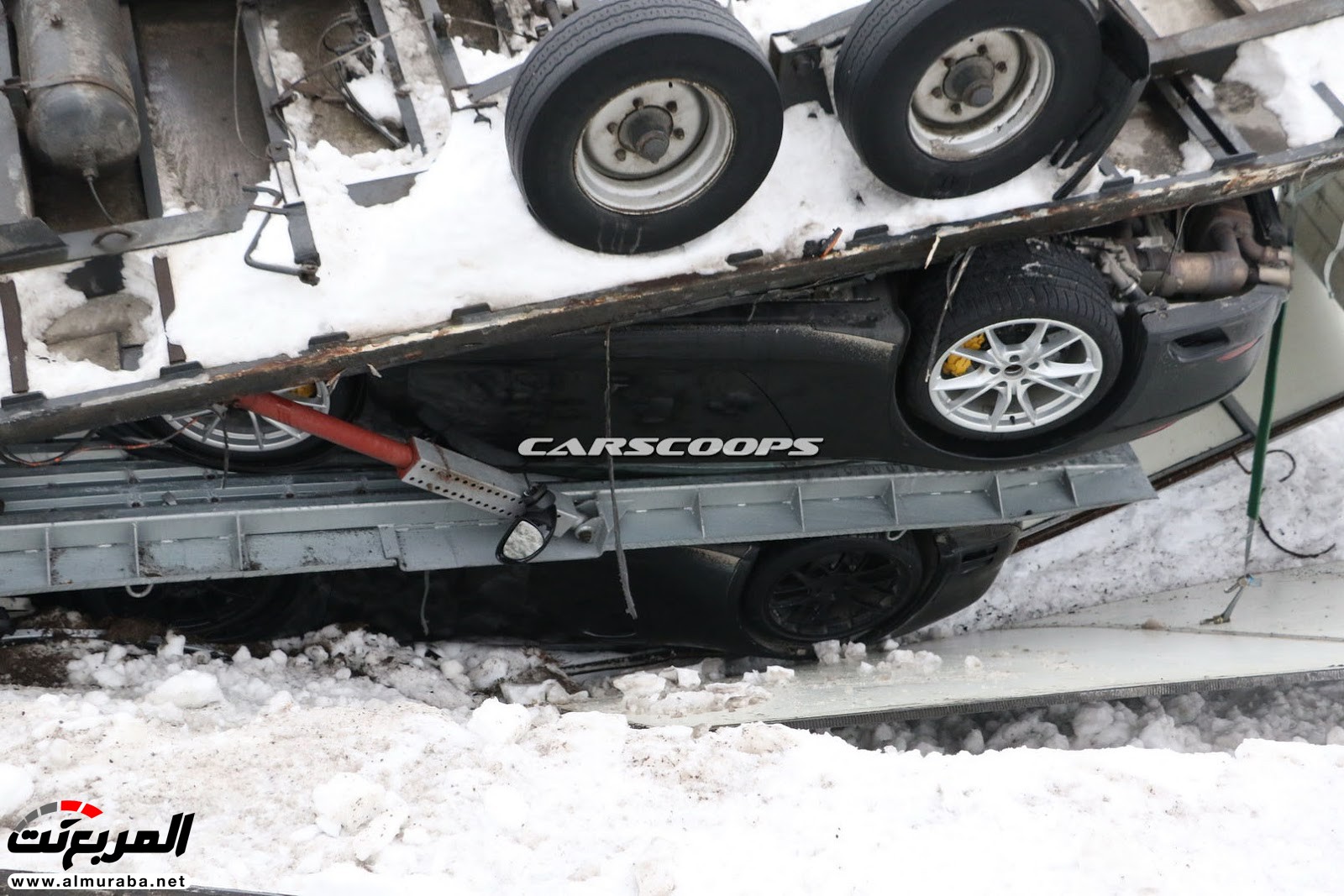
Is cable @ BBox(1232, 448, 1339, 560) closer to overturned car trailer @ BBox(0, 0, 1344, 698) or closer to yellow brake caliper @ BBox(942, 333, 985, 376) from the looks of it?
overturned car trailer @ BBox(0, 0, 1344, 698)

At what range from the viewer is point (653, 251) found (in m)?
3.14

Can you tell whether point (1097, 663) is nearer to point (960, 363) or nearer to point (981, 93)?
point (960, 363)

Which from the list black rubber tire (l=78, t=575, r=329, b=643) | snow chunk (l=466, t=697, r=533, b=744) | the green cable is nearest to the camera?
snow chunk (l=466, t=697, r=533, b=744)

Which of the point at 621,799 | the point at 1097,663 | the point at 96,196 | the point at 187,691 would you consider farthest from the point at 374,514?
the point at 1097,663

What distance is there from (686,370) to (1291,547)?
3723mm

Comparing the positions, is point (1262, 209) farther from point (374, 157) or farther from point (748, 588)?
point (374, 157)

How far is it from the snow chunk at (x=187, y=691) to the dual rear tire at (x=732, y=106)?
1.88 m

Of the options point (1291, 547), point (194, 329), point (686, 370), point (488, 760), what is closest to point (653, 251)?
point (686, 370)

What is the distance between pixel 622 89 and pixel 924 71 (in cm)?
73

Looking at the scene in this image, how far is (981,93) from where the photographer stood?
2.95 m

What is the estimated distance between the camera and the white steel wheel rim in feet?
11.6

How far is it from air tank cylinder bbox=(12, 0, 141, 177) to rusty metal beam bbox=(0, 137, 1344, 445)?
691mm

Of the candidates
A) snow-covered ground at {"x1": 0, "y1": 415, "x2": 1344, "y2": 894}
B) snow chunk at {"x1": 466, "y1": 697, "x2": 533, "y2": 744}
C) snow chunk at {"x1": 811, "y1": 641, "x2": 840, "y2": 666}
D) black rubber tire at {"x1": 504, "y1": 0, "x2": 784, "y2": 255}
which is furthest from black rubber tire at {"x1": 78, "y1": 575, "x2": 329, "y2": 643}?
black rubber tire at {"x1": 504, "y1": 0, "x2": 784, "y2": 255}

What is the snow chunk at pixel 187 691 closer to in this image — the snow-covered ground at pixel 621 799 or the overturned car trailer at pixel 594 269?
the snow-covered ground at pixel 621 799
